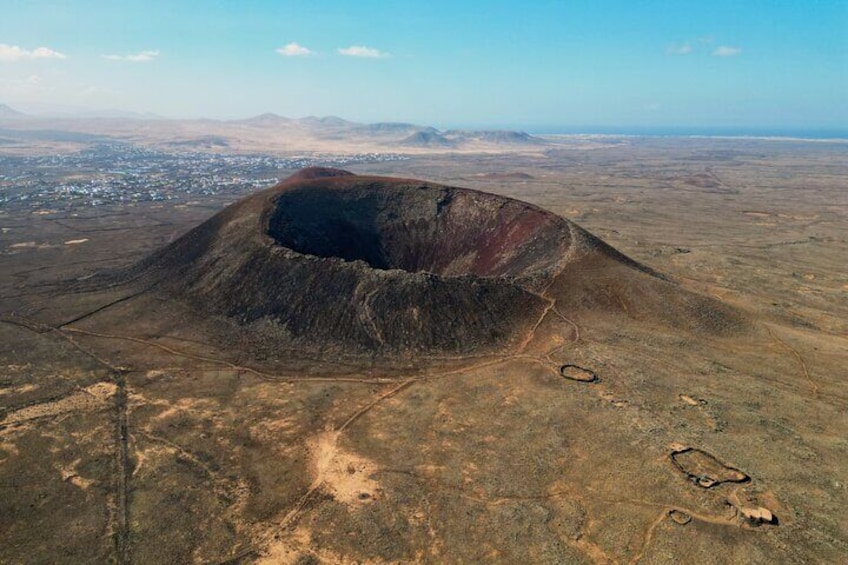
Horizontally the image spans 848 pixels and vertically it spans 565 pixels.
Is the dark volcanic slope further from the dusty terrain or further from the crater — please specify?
the dusty terrain

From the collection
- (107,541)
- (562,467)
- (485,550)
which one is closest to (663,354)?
(562,467)

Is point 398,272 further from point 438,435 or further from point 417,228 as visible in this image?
point 417,228

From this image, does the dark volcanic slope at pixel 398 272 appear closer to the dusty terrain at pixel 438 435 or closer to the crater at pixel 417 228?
the crater at pixel 417 228

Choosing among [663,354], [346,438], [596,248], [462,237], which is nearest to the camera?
[346,438]

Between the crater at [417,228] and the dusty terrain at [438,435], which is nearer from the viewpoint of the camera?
the dusty terrain at [438,435]

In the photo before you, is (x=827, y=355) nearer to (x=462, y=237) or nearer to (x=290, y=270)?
(x=462, y=237)

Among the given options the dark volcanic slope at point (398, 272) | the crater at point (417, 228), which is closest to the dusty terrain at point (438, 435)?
the dark volcanic slope at point (398, 272)

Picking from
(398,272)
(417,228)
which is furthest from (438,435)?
(417,228)
